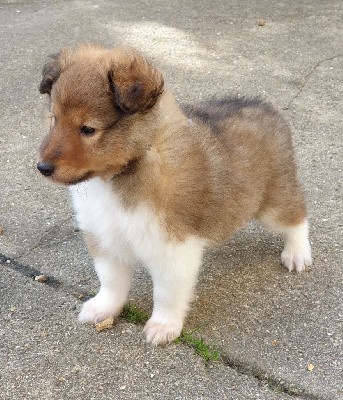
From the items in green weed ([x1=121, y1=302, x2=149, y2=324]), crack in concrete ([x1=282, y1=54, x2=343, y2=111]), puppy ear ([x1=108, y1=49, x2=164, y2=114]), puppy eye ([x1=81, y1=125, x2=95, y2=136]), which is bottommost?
crack in concrete ([x1=282, y1=54, x2=343, y2=111])

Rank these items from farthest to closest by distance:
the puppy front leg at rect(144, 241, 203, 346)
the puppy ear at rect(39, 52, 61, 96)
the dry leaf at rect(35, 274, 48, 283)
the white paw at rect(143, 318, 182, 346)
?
1. the dry leaf at rect(35, 274, 48, 283)
2. the white paw at rect(143, 318, 182, 346)
3. the puppy front leg at rect(144, 241, 203, 346)
4. the puppy ear at rect(39, 52, 61, 96)

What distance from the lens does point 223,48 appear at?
7.31 m

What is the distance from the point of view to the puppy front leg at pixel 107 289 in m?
3.58

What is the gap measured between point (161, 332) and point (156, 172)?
895mm

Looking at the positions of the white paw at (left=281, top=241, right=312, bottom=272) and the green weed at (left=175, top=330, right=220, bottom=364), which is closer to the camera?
the green weed at (left=175, top=330, right=220, bottom=364)

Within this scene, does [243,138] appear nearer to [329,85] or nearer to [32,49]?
[329,85]

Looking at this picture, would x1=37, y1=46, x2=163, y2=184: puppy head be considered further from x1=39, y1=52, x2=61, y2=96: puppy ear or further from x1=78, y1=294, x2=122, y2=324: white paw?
x1=78, y1=294, x2=122, y2=324: white paw

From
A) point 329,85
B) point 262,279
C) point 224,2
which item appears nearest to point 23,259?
point 262,279

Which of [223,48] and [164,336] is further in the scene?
[223,48]

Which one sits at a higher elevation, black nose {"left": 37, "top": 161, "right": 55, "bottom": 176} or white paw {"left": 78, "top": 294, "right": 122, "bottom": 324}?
black nose {"left": 37, "top": 161, "right": 55, "bottom": 176}

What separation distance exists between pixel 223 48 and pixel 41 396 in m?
4.99

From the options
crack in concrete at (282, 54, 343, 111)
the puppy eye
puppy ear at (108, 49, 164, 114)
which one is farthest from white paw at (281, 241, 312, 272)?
crack in concrete at (282, 54, 343, 111)

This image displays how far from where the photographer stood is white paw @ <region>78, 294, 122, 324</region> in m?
3.64

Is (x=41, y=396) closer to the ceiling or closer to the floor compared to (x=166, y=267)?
closer to the floor
